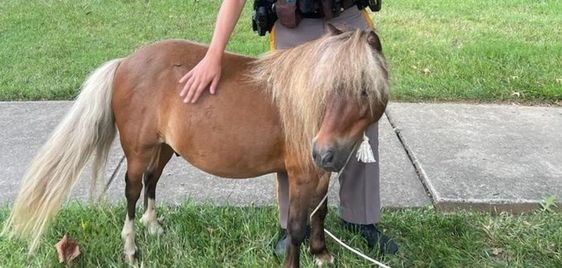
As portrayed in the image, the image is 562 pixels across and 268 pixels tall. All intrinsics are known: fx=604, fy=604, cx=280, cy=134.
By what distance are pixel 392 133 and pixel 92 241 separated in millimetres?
2193

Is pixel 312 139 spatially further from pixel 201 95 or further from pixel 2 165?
pixel 2 165

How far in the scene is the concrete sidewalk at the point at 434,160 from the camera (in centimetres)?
340

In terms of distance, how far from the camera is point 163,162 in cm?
297

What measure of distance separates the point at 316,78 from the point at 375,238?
1143 mm

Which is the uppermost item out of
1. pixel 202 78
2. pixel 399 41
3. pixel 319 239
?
pixel 202 78

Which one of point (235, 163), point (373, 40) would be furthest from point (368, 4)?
point (235, 163)

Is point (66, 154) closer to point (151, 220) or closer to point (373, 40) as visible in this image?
point (151, 220)

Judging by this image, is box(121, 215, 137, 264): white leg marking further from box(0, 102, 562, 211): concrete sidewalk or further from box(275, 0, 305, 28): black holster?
box(275, 0, 305, 28): black holster

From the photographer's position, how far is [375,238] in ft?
9.61

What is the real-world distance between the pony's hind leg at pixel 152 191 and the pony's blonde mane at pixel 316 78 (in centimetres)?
74

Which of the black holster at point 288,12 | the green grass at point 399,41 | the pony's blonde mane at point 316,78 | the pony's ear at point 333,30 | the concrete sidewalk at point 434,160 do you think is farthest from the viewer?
the green grass at point 399,41

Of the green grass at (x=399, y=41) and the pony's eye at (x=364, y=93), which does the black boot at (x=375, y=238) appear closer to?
the pony's eye at (x=364, y=93)

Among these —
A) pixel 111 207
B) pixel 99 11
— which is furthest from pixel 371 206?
pixel 99 11

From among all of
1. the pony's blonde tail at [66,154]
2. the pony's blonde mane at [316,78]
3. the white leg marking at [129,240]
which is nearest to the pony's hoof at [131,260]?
the white leg marking at [129,240]
